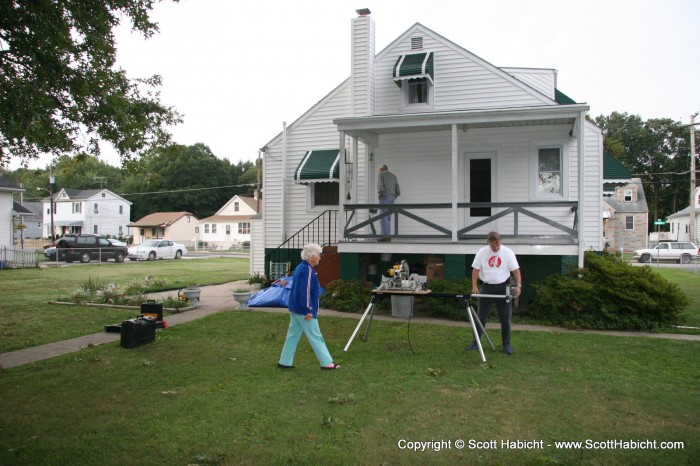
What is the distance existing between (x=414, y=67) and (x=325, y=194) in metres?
4.42

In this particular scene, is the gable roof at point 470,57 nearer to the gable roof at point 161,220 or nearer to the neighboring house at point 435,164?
the neighboring house at point 435,164

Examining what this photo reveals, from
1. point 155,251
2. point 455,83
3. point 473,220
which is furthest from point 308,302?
point 155,251

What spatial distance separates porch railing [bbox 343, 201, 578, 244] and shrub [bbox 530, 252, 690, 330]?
1.10 m

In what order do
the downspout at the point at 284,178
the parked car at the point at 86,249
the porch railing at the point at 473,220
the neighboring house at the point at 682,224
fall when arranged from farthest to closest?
the neighboring house at the point at 682,224, the parked car at the point at 86,249, the downspout at the point at 284,178, the porch railing at the point at 473,220

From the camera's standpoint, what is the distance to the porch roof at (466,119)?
10914mm

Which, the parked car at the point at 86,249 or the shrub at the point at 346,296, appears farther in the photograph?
the parked car at the point at 86,249

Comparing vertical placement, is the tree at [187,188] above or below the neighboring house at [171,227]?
above

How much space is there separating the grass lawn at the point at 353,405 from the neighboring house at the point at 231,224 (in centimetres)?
5558

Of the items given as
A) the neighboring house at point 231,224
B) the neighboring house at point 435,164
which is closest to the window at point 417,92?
the neighboring house at point 435,164

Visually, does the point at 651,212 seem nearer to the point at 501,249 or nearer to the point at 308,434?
the point at 501,249

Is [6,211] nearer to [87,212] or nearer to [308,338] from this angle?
[308,338]

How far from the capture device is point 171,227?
68.1 metres

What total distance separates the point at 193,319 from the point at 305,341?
129 inches

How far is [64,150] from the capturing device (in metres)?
9.66
